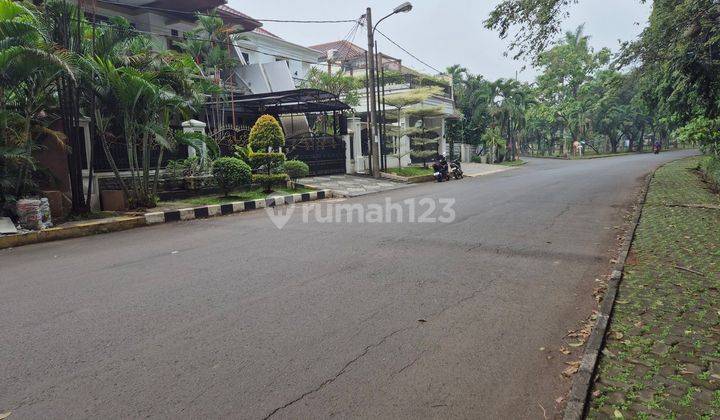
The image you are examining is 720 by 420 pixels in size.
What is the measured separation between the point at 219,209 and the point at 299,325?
333 inches

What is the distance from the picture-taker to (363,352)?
3.32 m

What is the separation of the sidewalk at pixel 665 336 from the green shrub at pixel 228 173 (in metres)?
9.68

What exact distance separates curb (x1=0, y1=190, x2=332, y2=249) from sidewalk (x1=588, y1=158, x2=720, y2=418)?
895 cm

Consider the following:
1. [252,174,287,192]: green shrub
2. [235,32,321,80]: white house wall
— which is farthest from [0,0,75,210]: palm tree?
[235,32,321,80]: white house wall

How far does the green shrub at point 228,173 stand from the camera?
1283 cm

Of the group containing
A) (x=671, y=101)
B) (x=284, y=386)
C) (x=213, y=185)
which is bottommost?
(x=284, y=386)

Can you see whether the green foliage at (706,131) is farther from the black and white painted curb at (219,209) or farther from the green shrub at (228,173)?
the green shrub at (228,173)

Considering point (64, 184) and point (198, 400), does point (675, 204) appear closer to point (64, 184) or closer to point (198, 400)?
point (198, 400)

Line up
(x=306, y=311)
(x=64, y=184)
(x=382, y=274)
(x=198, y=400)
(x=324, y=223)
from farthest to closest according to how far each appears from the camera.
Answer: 1. (x=64, y=184)
2. (x=324, y=223)
3. (x=382, y=274)
4. (x=306, y=311)
5. (x=198, y=400)

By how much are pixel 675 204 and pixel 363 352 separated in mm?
10238

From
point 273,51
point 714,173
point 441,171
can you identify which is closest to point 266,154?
point 441,171

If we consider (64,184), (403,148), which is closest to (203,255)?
(64,184)

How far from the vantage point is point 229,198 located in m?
13.3

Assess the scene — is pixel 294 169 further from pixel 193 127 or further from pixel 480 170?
pixel 480 170
